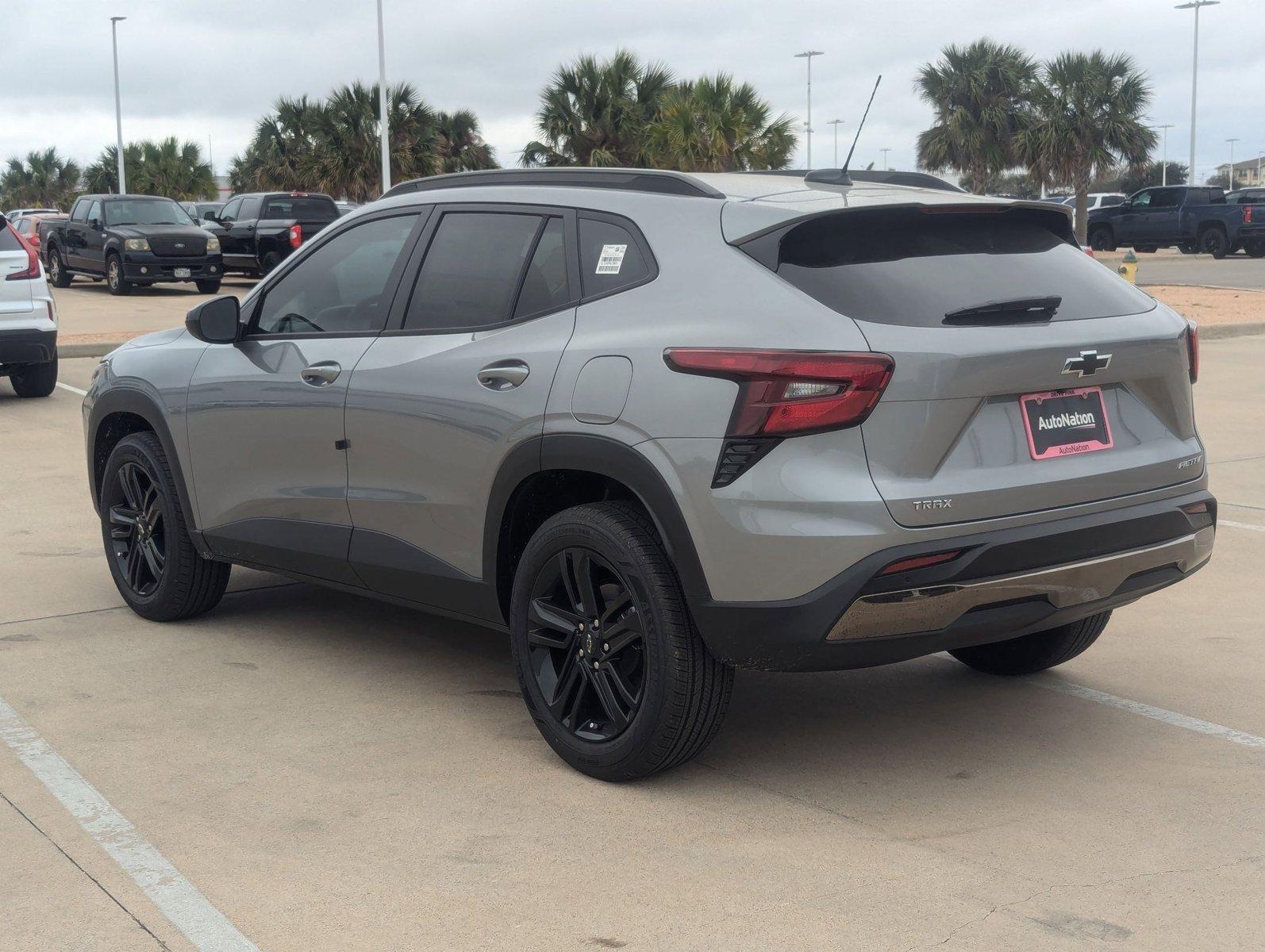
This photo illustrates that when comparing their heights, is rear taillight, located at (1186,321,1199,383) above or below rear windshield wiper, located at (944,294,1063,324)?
below

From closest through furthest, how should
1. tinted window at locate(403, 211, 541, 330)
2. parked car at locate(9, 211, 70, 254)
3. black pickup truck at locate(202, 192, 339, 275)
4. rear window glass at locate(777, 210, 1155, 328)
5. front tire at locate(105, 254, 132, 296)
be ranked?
rear window glass at locate(777, 210, 1155, 328) → tinted window at locate(403, 211, 541, 330) → front tire at locate(105, 254, 132, 296) → black pickup truck at locate(202, 192, 339, 275) → parked car at locate(9, 211, 70, 254)

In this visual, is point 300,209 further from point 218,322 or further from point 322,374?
point 322,374

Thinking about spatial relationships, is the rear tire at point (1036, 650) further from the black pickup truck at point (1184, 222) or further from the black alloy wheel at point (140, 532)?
the black pickup truck at point (1184, 222)

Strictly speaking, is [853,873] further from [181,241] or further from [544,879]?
[181,241]

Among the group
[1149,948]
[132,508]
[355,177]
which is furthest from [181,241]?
[1149,948]

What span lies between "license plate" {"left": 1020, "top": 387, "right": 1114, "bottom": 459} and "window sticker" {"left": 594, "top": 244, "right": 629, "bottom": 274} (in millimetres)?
1178

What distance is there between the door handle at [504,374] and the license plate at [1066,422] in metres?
1.39

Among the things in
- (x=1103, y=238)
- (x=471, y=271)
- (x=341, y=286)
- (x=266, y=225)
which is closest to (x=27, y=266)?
(x=341, y=286)

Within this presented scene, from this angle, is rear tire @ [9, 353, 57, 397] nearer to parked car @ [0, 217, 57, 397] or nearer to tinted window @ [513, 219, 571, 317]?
parked car @ [0, 217, 57, 397]

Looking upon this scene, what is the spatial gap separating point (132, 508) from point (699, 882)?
11.4 ft

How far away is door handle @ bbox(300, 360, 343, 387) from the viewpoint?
16.4 ft

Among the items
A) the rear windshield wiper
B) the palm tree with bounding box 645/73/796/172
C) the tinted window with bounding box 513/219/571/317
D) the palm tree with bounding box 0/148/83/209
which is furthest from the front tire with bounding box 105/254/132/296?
the palm tree with bounding box 0/148/83/209

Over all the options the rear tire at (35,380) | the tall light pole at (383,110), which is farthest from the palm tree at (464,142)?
the rear tire at (35,380)

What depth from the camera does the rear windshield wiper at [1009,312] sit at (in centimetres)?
388
